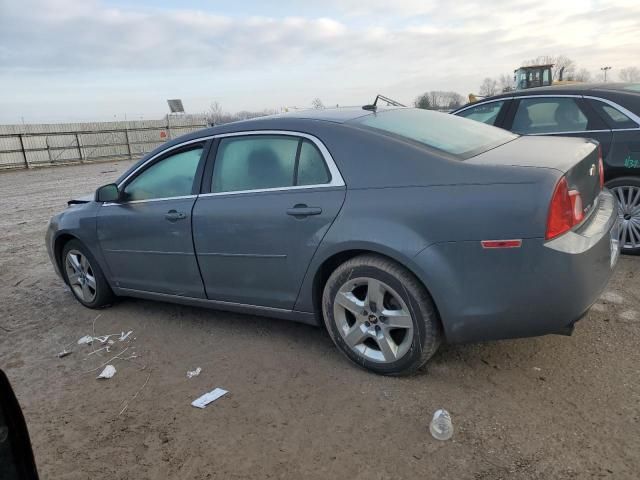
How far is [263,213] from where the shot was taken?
131 inches

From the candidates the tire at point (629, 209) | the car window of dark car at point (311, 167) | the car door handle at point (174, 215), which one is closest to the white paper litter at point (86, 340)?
the car door handle at point (174, 215)

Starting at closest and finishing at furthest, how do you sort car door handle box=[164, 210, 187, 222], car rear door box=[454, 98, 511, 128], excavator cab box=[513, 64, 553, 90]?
car door handle box=[164, 210, 187, 222], car rear door box=[454, 98, 511, 128], excavator cab box=[513, 64, 553, 90]

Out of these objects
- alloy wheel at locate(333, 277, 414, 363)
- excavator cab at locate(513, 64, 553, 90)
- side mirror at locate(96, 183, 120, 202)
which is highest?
excavator cab at locate(513, 64, 553, 90)

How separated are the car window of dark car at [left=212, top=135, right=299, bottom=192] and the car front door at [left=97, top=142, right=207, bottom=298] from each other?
0.67ft

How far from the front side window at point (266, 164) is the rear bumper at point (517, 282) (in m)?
0.96

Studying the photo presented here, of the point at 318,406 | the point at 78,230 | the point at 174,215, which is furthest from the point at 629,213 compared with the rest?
the point at 78,230

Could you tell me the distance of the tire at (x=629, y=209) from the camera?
185 inches

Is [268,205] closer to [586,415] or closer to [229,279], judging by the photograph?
[229,279]

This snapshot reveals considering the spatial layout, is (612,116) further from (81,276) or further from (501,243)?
(81,276)

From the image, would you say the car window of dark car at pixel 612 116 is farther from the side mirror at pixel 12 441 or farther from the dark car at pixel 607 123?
the side mirror at pixel 12 441

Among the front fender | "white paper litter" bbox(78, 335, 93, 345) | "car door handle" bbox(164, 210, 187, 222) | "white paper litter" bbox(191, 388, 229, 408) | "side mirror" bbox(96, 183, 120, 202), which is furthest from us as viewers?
the front fender

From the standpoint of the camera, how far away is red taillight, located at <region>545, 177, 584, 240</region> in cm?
251

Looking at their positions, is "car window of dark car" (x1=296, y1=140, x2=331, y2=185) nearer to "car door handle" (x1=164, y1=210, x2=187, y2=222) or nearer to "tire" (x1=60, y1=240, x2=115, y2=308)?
"car door handle" (x1=164, y1=210, x2=187, y2=222)

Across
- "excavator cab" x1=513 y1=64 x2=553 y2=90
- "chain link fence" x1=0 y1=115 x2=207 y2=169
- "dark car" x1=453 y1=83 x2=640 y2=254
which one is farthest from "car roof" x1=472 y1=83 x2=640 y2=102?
"chain link fence" x1=0 y1=115 x2=207 y2=169
